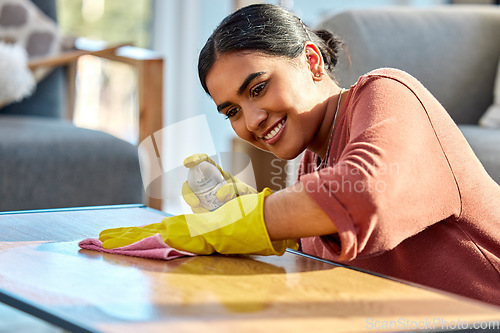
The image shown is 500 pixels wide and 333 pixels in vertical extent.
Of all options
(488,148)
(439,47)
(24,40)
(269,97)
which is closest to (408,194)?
(269,97)

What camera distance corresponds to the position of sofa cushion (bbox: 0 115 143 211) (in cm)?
177

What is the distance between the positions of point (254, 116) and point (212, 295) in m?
0.40

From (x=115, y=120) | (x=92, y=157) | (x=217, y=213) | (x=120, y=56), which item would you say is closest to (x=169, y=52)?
(x=115, y=120)

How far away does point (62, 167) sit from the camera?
1.86 meters

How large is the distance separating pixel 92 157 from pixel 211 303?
51.8 inches

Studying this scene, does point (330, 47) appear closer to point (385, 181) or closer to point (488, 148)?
point (385, 181)

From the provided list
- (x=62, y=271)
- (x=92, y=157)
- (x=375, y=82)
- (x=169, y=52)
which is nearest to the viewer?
(x=62, y=271)

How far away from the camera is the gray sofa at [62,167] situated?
69.7 inches

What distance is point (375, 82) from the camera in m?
0.95

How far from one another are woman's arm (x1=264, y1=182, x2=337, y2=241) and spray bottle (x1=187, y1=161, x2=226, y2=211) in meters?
0.13

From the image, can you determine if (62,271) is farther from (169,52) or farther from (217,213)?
(169,52)

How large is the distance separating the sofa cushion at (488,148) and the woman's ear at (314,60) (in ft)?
2.52

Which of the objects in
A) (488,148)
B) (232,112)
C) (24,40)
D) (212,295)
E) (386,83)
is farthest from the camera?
(24,40)

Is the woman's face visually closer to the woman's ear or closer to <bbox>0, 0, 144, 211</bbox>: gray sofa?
the woman's ear
